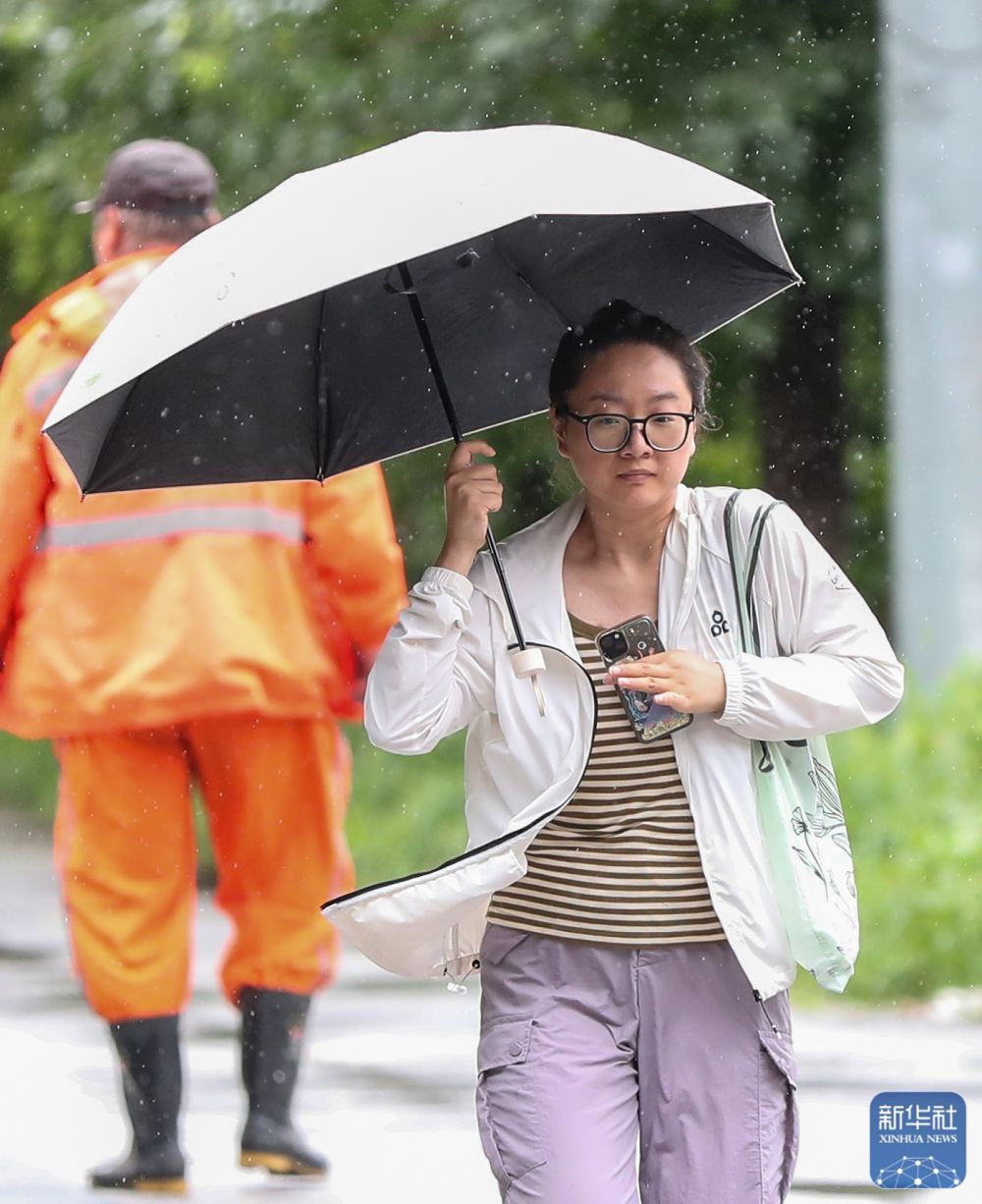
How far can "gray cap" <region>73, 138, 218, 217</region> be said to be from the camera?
4.15 m

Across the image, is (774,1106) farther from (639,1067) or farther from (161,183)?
(161,183)

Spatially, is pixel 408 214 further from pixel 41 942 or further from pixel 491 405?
pixel 41 942

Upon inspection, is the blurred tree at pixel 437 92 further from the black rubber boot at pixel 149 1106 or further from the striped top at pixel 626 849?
the striped top at pixel 626 849

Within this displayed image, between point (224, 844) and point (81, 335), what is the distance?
3.21 ft

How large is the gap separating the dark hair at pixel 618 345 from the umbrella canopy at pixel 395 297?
14 centimetres

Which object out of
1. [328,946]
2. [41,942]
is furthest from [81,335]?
[41,942]

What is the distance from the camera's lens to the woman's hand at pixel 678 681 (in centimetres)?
269

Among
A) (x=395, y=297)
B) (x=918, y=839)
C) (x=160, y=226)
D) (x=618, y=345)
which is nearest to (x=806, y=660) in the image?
(x=618, y=345)

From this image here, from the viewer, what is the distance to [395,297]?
3105 millimetres

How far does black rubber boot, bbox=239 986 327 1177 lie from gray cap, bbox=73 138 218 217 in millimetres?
1501

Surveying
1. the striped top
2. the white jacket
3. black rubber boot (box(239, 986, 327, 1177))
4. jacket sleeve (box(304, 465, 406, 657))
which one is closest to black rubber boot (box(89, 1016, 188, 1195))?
black rubber boot (box(239, 986, 327, 1177))

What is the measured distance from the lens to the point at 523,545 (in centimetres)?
290

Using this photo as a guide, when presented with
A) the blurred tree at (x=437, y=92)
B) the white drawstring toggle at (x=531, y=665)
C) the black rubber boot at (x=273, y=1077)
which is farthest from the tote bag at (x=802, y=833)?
the blurred tree at (x=437, y=92)

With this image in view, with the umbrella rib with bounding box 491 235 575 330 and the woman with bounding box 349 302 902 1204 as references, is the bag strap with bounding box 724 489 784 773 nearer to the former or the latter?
the woman with bounding box 349 302 902 1204
